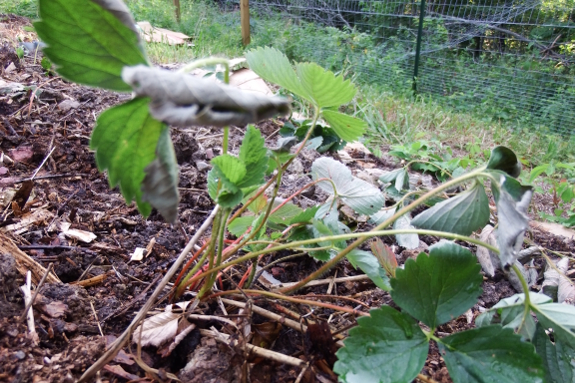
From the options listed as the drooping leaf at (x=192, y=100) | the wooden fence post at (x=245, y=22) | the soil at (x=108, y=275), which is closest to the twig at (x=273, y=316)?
the soil at (x=108, y=275)

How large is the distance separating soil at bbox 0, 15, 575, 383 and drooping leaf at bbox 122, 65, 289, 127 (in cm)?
40

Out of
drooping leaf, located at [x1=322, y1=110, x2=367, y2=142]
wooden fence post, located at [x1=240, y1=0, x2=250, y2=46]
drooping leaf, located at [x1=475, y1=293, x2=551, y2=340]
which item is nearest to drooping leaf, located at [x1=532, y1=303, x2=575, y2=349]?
drooping leaf, located at [x1=475, y1=293, x2=551, y2=340]

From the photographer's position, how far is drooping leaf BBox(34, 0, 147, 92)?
0.52m

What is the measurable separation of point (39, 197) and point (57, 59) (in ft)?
2.24

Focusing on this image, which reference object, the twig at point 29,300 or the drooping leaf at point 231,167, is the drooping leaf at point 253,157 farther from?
the twig at point 29,300

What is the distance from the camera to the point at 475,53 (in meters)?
6.09

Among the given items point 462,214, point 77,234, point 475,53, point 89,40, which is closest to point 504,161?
point 462,214

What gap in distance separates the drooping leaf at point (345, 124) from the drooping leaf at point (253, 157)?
18 centimetres

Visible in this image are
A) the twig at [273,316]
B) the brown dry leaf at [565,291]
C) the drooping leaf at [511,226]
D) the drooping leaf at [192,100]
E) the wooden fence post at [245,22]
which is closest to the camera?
the drooping leaf at [192,100]

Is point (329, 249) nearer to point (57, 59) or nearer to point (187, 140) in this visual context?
point (57, 59)

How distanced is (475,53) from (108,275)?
6.41 meters

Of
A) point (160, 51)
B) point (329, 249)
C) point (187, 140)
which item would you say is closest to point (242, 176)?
point (329, 249)

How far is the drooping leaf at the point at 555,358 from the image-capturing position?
2.06 ft

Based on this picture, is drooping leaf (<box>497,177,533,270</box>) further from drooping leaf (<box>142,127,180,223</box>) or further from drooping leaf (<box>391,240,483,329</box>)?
drooping leaf (<box>142,127,180,223</box>)
